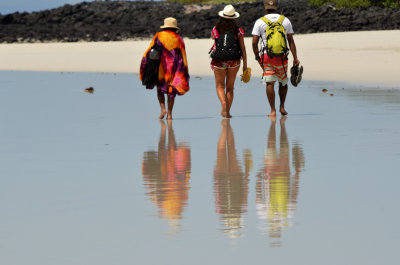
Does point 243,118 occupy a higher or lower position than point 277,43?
lower

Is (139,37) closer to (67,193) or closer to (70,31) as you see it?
(70,31)

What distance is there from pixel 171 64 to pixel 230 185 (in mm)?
6379

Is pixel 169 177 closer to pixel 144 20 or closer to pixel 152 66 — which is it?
pixel 152 66

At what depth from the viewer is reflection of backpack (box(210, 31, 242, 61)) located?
13.5m

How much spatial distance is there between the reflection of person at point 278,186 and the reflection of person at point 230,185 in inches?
4.7

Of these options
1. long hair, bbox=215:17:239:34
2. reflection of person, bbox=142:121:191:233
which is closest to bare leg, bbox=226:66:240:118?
long hair, bbox=215:17:239:34

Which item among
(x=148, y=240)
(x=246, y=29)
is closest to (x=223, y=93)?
(x=148, y=240)

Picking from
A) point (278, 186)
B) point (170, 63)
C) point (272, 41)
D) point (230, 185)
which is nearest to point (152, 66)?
point (170, 63)

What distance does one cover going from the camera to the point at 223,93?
1398 cm

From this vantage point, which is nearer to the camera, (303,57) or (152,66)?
(152,66)

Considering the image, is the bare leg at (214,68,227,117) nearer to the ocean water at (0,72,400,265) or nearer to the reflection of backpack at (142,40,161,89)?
the ocean water at (0,72,400,265)

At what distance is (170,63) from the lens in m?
13.6

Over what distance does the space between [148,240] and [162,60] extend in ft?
27.5

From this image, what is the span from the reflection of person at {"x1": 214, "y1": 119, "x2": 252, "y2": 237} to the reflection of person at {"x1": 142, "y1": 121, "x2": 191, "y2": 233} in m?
0.24
